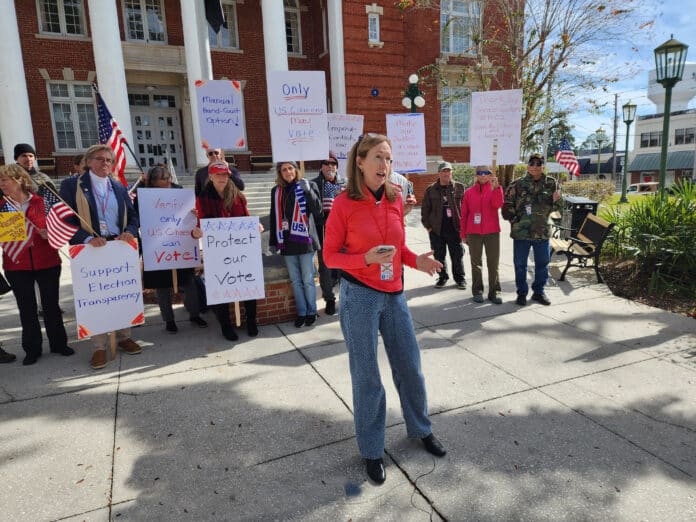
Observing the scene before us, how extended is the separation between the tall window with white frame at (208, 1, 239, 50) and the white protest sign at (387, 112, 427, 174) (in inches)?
598

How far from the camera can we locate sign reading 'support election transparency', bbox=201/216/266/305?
15.4 ft

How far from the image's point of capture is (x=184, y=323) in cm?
554

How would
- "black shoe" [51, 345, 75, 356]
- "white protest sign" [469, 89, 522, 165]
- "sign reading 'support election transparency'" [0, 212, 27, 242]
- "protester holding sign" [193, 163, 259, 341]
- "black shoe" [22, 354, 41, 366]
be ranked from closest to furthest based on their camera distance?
1. "sign reading 'support election transparency'" [0, 212, 27, 242]
2. "black shoe" [22, 354, 41, 366]
3. "black shoe" [51, 345, 75, 356]
4. "protester holding sign" [193, 163, 259, 341]
5. "white protest sign" [469, 89, 522, 165]

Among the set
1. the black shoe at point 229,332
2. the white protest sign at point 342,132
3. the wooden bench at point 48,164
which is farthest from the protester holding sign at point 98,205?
the wooden bench at point 48,164

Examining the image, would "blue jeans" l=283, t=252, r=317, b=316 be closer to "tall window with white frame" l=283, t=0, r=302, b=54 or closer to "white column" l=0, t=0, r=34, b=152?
"white column" l=0, t=0, r=34, b=152

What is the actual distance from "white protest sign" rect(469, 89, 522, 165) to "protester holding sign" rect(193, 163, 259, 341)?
305 centimetres

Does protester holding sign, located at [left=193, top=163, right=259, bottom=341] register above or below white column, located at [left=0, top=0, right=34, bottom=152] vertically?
below

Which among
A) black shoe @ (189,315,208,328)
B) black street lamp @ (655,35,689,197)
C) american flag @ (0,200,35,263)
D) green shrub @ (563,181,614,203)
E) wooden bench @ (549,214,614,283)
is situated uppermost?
black street lamp @ (655,35,689,197)

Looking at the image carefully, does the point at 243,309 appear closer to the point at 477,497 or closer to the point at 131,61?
the point at 477,497

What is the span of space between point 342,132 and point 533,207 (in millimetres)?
3176

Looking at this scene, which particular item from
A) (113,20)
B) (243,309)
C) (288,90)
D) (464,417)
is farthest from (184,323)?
(113,20)

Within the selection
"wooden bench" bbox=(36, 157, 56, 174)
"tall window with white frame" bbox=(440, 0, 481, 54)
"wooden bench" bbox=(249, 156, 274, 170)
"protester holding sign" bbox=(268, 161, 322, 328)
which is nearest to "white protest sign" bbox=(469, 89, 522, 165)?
"protester holding sign" bbox=(268, 161, 322, 328)

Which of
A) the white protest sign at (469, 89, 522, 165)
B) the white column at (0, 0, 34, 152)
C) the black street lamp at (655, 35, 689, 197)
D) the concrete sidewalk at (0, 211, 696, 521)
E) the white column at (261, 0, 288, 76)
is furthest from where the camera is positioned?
the white column at (261, 0, 288, 76)

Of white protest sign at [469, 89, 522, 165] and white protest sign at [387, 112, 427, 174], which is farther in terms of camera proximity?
white protest sign at [387, 112, 427, 174]
